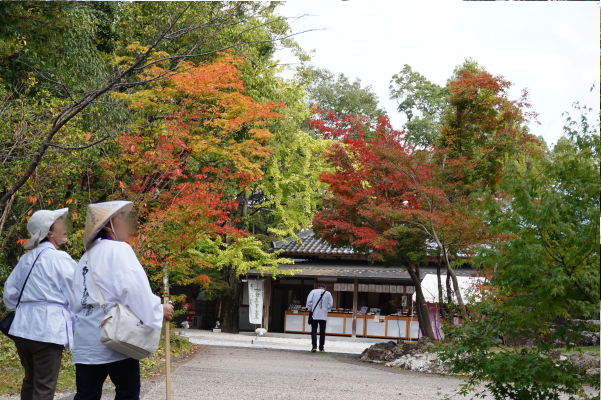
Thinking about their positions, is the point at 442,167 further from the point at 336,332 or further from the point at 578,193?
the point at 336,332

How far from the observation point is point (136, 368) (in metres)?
3.63

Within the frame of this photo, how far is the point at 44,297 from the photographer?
438cm

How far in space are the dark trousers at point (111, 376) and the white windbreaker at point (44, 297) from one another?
0.81 metres

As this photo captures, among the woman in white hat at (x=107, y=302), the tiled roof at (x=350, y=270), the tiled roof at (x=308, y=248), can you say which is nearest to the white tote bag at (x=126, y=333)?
the woman in white hat at (x=107, y=302)

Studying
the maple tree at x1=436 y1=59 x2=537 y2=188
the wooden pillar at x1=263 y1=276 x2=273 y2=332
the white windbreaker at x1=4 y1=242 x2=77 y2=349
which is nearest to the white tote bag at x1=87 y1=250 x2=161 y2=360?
the white windbreaker at x1=4 y1=242 x2=77 y2=349

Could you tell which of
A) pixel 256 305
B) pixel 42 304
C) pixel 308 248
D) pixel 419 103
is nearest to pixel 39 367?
pixel 42 304

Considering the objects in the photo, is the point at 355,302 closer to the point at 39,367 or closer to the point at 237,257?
the point at 237,257

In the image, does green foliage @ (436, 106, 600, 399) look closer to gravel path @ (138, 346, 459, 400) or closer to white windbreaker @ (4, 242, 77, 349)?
Answer: gravel path @ (138, 346, 459, 400)

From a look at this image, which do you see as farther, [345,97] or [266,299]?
[345,97]

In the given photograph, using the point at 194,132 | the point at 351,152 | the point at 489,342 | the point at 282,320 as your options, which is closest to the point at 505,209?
the point at 489,342

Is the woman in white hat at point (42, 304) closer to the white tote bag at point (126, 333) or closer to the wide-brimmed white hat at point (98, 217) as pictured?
the wide-brimmed white hat at point (98, 217)

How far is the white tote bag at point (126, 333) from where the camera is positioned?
3400mm

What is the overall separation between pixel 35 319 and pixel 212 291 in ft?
64.7

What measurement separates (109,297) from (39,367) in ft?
3.79
